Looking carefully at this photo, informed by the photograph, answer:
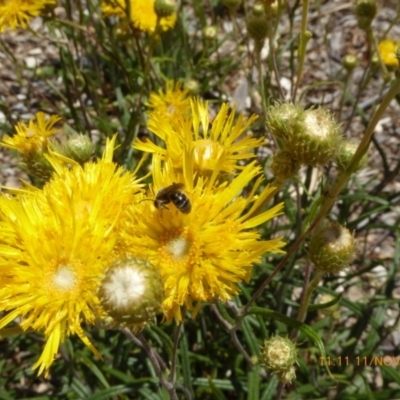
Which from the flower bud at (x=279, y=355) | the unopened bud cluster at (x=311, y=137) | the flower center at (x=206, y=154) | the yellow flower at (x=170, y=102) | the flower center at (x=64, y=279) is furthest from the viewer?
the yellow flower at (x=170, y=102)

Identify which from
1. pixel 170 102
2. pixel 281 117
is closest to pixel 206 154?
A: pixel 281 117

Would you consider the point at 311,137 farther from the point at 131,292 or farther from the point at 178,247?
the point at 131,292

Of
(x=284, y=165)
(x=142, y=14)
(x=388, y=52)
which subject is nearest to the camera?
(x=284, y=165)

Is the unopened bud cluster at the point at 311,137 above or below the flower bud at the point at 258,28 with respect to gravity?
below

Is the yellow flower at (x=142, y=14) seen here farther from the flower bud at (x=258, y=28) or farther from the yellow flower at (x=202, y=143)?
the yellow flower at (x=202, y=143)
